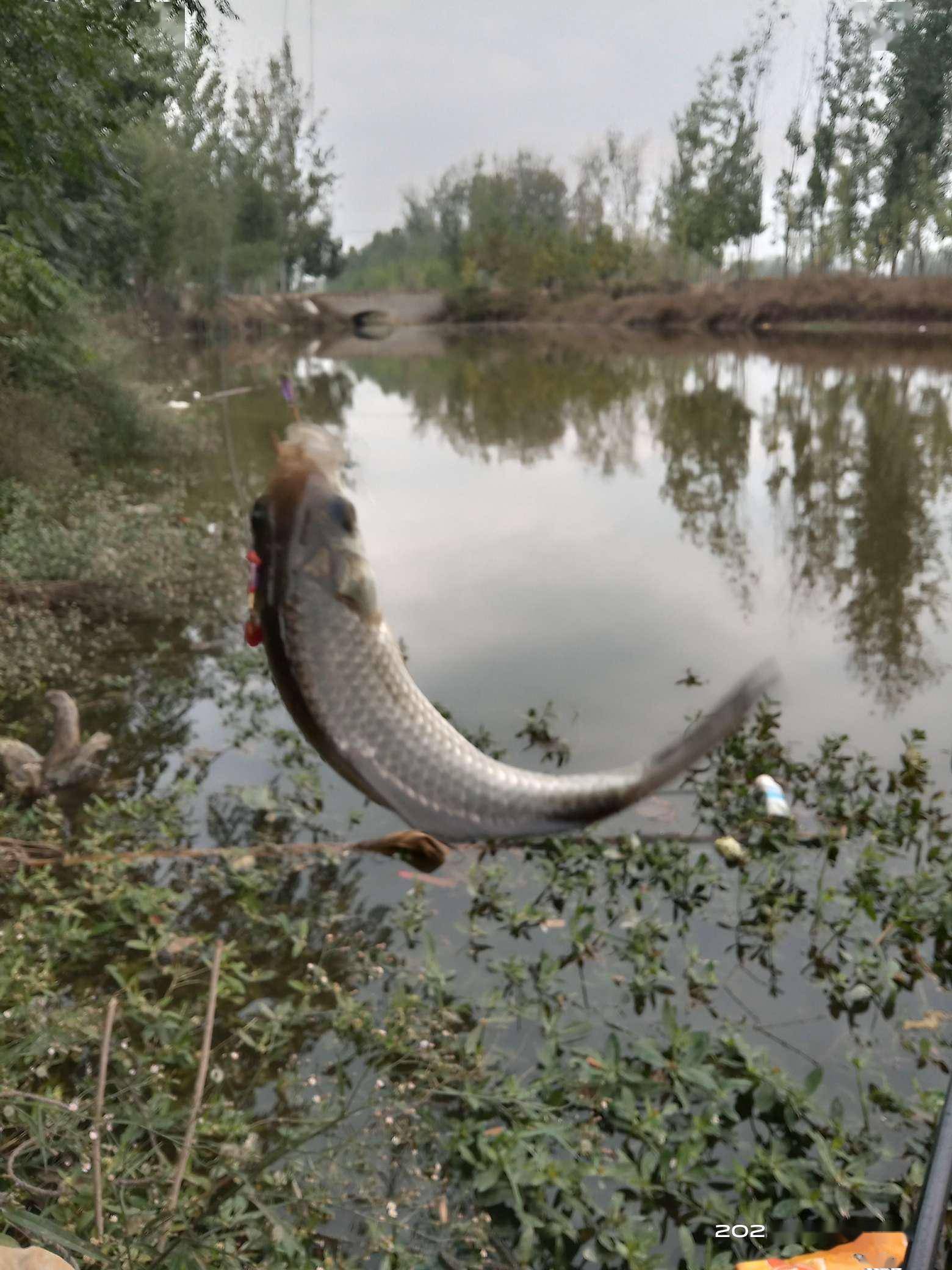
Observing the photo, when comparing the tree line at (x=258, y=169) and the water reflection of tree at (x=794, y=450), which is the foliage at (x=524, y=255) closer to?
the tree line at (x=258, y=169)

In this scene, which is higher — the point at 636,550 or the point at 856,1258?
the point at 636,550

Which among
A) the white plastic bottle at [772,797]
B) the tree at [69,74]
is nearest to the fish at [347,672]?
the tree at [69,74]

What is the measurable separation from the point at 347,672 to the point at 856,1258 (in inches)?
77.1

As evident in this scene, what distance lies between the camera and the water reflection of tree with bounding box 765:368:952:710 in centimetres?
589

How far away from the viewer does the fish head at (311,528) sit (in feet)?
1.98

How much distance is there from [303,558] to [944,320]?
3422 cm

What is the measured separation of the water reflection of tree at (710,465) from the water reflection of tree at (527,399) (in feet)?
2.14

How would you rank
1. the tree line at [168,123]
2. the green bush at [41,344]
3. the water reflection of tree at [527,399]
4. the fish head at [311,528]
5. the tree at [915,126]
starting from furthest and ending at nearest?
the water reflection of tree at [527,399], the green bush at [41,344], the tree at [915,126], the tree line at [168,123], the fish head at [311,528]

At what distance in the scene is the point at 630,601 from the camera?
685 cm

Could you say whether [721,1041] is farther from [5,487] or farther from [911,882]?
[5,487]

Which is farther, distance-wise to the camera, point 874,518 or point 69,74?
point 874,518

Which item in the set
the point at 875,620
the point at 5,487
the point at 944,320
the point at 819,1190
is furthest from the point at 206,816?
the point at 944,320

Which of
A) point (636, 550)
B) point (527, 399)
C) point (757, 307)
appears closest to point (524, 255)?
point (757, 307)

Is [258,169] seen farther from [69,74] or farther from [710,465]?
[710,465]
